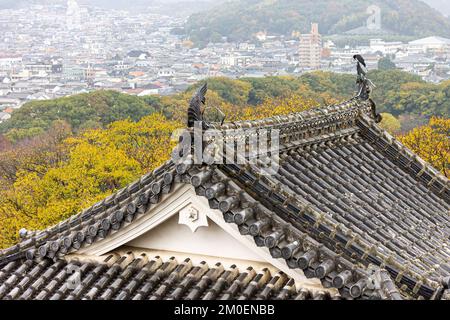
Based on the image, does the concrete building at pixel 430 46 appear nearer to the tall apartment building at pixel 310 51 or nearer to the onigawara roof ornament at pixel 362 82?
the tall apartment building at pixel 310 51

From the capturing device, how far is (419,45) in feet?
614

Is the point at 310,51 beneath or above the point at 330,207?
beneath

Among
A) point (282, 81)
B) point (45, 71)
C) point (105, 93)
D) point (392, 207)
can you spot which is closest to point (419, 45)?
point (45, 71)

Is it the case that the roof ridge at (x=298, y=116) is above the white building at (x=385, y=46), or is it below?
above

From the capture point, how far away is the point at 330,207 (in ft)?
26.6

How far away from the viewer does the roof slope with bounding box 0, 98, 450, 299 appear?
6.42m

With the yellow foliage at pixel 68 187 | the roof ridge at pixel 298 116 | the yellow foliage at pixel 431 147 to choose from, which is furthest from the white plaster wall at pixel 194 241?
the yellow foliage at pixel 431 147

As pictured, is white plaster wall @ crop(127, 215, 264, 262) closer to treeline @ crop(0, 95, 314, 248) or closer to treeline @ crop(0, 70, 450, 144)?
treeline @ crop(0, 95, 314, 248)

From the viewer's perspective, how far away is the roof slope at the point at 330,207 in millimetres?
6422

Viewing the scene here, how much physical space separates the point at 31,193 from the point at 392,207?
1001 inches

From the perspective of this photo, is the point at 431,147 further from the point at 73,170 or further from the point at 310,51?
the point at 310,51

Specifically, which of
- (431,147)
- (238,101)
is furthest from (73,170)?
(238,101)

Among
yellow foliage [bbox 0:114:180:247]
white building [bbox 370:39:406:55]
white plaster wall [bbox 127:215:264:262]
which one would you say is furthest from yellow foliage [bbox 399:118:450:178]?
white building [bbox 370:39:406:55]
